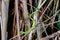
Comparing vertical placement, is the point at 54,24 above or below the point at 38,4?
below

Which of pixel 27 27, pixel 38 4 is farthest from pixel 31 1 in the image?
pixel 27 27

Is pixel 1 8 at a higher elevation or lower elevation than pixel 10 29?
higher

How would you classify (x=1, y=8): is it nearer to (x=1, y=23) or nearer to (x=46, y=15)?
(x=1, y=23)

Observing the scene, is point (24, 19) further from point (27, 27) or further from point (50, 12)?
point (50, 12)

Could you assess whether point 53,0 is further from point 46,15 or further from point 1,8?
point 1,8

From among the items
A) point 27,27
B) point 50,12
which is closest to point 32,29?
point 27,27

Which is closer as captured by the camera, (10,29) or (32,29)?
(32,29)

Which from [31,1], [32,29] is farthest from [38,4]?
[32,29]
